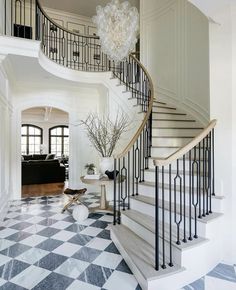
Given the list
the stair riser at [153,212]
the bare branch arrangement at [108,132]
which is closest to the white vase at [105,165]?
the bare branch arrangement at [108,132]

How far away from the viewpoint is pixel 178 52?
567 centimetres

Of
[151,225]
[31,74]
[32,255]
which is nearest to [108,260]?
[151,225]

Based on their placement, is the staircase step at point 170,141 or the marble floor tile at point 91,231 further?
the staircase step at point 170,141

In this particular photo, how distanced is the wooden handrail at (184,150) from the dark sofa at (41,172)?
20.9 feet

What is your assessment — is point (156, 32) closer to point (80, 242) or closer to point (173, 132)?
point (173, 132)

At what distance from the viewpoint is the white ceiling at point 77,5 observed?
7207mm

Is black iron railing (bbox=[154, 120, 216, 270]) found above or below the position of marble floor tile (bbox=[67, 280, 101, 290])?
above

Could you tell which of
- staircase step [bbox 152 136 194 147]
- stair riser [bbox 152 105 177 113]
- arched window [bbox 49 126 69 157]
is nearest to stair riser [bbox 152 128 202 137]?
staircase step [bbox 152 136 194 147]

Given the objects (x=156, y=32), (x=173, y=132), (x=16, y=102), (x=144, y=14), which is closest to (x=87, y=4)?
(x=144, y=14)

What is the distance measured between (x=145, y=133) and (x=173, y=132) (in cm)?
78

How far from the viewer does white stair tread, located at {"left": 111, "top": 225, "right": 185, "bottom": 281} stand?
212 cm

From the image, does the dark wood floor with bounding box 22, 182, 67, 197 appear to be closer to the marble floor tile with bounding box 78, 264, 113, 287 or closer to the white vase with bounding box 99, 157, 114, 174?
the white vase with bounding box 99, 157, 114, 174

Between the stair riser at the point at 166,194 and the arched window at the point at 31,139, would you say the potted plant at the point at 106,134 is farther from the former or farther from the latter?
the arched window at the point at 31,139

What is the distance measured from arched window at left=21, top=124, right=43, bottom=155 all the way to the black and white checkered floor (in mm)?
9543
